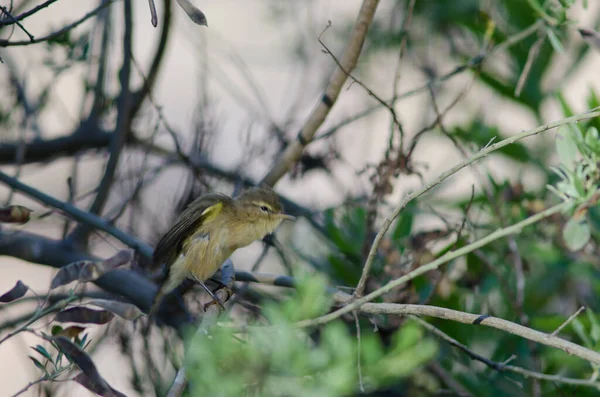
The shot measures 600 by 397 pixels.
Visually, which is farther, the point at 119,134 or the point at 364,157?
the point at 364,157

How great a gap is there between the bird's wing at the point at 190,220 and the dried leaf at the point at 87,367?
1.29 meters

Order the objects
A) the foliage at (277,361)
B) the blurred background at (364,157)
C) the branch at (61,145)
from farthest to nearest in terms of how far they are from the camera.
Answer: the branch at (61,145) < the blurred background at (364,157) < the foliage at (277,361)

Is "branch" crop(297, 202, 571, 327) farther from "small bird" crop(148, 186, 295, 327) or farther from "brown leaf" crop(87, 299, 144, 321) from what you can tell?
"small bird" crop(148, 186, 295, 327)

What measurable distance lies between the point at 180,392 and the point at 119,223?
7.74 ft

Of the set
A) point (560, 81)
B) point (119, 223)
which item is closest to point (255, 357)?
point (119, 223)

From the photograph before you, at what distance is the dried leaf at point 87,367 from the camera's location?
175 centimetres

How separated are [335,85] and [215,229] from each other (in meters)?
0.94

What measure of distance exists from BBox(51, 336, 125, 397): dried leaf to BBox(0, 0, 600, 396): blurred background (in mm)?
990

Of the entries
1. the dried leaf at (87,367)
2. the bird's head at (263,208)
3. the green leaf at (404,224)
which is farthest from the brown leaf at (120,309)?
the green leaf at (404,224)

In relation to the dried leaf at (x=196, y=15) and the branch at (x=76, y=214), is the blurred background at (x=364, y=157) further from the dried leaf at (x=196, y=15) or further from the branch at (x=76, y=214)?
the dried leaf at (x=196, y=15)

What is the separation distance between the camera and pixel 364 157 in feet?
15.2

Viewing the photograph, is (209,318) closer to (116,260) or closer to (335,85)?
(116,260)

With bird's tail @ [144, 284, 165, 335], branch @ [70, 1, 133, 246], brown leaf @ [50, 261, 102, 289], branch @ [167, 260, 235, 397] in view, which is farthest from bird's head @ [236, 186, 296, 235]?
brown leaf @ [50, 261, 102, 289]

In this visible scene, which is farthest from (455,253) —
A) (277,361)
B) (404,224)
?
(404,224)
